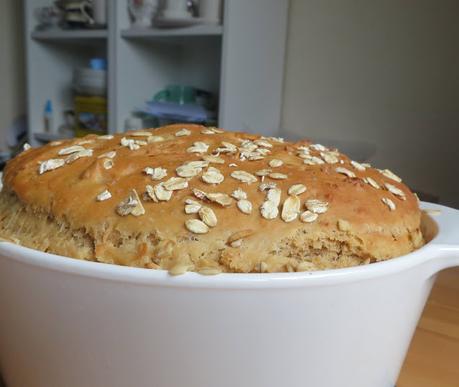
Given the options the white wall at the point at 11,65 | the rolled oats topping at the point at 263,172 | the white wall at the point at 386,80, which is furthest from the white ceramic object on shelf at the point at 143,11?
the rolled oats topping at the point at 263,172

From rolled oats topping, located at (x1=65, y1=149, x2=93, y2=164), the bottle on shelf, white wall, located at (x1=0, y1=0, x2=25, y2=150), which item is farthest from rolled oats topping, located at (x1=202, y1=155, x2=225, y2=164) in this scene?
white wall, located at (x1=0, y1=0, x2=25, y2=150)

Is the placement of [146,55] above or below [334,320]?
above

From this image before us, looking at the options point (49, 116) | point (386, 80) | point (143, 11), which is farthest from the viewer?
point (49, 116)

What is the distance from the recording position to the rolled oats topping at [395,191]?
40 centimetres

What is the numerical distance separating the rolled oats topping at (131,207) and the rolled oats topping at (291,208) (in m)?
0.10

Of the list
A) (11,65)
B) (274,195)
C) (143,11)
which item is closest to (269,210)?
(274,195)

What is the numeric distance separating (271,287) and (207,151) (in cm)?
17

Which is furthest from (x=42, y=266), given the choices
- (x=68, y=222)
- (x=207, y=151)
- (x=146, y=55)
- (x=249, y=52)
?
(x=146, y=55)

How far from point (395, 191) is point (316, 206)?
0.34 feet

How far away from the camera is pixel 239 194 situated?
0.33 metres

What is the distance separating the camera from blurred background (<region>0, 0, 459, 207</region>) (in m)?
1.11

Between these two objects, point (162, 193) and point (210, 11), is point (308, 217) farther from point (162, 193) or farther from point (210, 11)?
point (210, 11)

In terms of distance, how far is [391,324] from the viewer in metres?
0.33

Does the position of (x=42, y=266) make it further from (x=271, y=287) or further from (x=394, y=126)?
(x=394, y=126)
